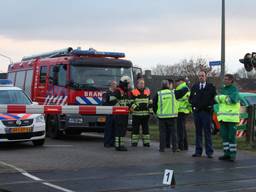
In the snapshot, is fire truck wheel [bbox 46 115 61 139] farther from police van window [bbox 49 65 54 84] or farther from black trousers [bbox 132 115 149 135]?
black trousers [bbox 132 115 149 135]

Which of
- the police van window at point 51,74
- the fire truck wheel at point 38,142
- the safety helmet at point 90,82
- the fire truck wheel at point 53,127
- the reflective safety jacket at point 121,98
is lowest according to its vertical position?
the fire truck wheel at point 38,142

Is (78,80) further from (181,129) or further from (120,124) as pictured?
(181,129)

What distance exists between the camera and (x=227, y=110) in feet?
38.9

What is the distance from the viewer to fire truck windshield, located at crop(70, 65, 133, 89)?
16.8 meters

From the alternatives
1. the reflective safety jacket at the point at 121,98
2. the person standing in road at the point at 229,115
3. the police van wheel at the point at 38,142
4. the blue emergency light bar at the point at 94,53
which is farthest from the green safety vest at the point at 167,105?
the blue emergency light bar at the point at 94,53

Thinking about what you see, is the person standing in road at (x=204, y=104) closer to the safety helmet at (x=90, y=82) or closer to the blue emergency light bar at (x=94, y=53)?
the safety helmet at (x=90, y=82)

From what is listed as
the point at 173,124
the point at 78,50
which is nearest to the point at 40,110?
the point at 173,124

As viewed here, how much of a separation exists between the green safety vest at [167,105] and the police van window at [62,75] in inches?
175

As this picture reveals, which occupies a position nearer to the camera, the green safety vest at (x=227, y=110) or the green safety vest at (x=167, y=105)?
the green safety vest at (x=227, y=110)

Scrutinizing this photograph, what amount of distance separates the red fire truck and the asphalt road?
2.35 meters

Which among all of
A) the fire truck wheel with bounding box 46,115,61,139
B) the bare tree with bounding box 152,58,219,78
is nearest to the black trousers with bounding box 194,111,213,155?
the fire truck wheel with bounding box 46,115,61,139

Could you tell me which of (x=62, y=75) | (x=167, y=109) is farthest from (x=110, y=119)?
(x=62, y=75)

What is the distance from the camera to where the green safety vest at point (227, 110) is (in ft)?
38.5

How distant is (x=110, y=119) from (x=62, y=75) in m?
3.03
